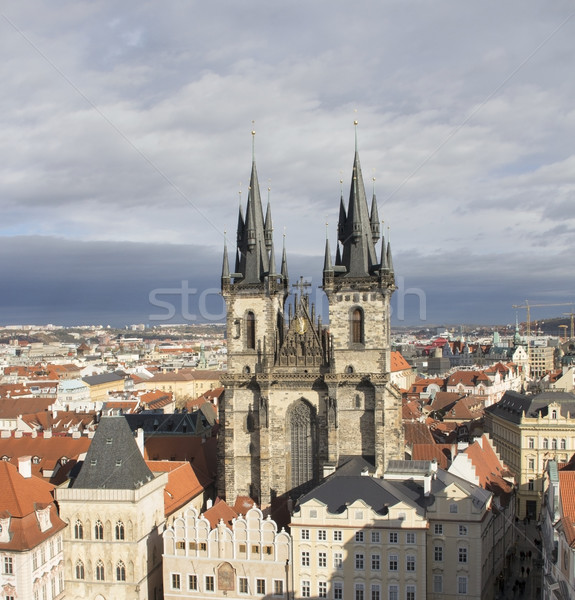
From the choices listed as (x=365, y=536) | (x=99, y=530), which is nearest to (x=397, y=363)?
(x=365, y=536)

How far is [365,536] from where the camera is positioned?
4944 centimetres

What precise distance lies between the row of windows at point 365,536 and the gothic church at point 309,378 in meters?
10.4

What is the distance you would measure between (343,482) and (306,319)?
16.8 metres

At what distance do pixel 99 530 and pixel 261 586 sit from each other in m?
12.5

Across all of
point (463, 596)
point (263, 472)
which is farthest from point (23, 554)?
point (463, 596)

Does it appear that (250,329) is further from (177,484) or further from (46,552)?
(46,552)

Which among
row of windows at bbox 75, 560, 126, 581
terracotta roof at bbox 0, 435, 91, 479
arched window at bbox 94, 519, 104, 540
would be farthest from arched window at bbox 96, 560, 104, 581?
terracotta roof at bbox 0, 435, 91, 479

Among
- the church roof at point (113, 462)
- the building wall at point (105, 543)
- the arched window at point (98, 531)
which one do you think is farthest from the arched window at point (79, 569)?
the church roof at point (113, 462)

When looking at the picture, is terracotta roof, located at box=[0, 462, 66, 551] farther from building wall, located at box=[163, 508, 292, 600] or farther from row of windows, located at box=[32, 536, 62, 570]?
building wall, located at box=[163, 508, 292, 600]

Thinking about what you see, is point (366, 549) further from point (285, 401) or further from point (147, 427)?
point (147, 427)

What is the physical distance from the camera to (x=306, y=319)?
6494 cm

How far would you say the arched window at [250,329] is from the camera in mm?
66250

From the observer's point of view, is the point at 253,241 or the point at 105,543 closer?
the point at 105,543

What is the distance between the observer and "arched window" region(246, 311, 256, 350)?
217 ft
